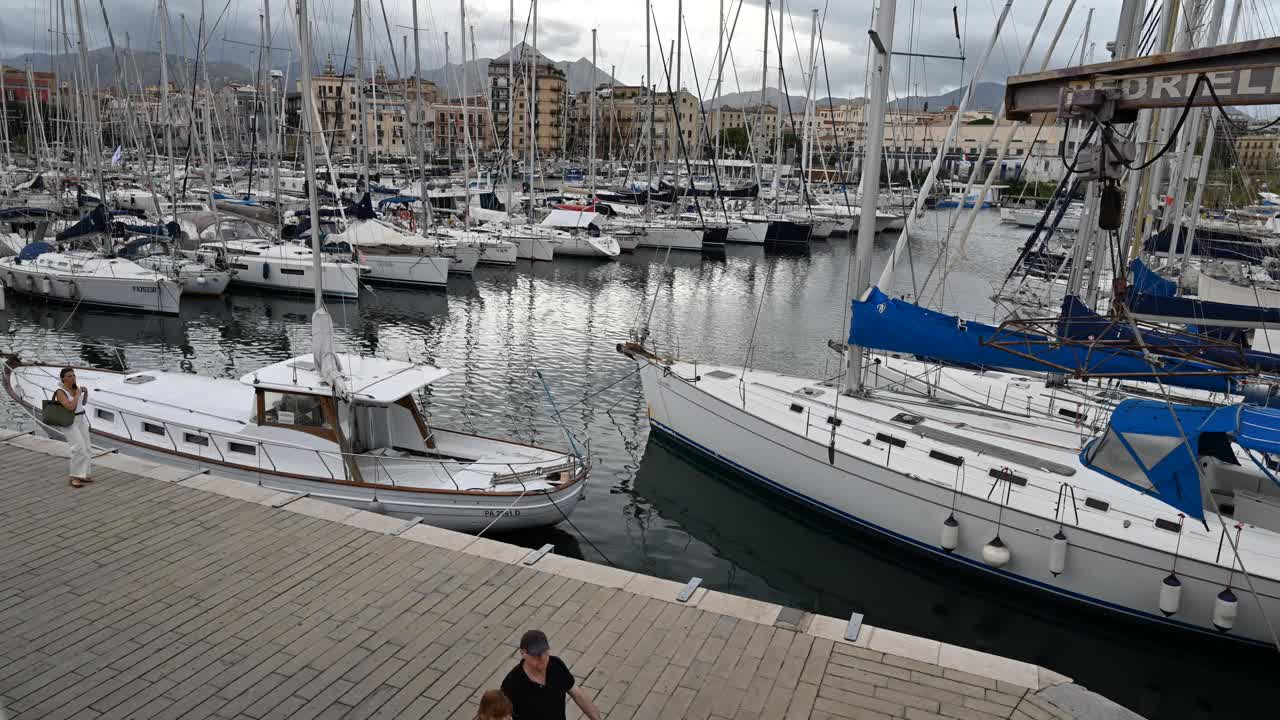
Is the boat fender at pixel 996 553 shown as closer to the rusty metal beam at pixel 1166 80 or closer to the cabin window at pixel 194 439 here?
the rusty metal beam at pixel 1166 80

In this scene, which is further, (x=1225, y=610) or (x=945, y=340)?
(x=945, y=340)

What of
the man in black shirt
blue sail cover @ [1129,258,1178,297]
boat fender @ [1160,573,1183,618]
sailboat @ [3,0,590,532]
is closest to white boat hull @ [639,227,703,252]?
blue sail cover @ [1129,258,1178,297]

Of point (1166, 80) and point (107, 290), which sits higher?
point (1166, 80)

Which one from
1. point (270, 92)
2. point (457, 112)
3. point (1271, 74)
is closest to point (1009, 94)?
point (1271, 74)

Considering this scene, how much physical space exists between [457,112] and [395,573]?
148 meters

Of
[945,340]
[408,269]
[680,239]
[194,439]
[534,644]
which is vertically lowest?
[194,439]

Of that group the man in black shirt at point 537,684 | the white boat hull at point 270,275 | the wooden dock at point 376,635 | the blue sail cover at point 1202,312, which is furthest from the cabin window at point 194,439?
the white boat hull at point 270,275

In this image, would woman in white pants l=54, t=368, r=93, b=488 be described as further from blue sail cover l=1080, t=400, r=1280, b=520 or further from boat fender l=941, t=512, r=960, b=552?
blue sail cover l=1080, t=400, r=1280, b=520

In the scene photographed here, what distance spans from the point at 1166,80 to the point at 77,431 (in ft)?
42.5

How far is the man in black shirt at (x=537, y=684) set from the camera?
544 centimetres

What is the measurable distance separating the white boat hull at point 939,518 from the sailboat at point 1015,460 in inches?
1.0

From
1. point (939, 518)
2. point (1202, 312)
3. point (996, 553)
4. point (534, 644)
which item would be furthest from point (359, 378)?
point (1202, 312)

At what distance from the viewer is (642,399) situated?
2305 cm

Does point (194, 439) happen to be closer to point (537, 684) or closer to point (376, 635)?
point (376, 635)
